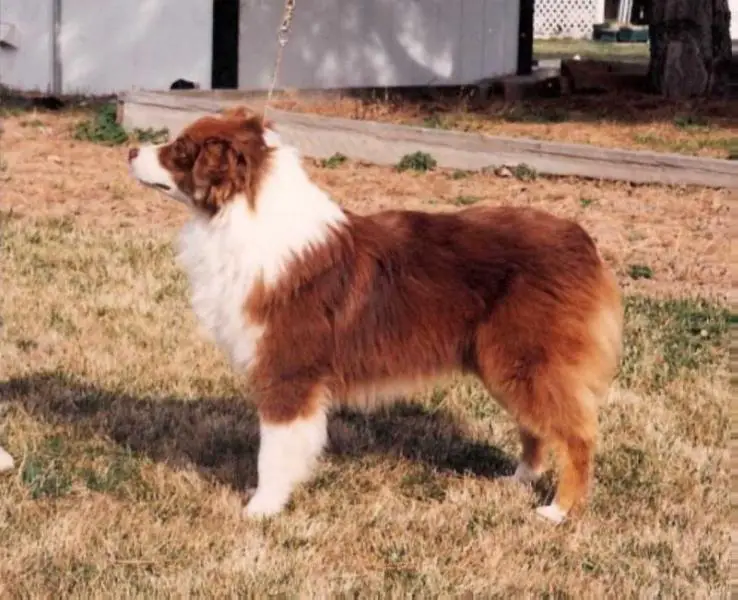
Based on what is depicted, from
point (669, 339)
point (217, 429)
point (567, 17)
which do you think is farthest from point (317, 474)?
point (567, 17)

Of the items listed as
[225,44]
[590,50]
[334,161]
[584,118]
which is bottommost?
[334,161]

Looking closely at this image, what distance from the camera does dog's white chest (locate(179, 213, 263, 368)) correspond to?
5.01 metres

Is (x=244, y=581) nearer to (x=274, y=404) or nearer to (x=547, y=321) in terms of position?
(x=274, y=404)

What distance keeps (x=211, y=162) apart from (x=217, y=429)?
5.46 ft

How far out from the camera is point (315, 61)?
16.9 metres

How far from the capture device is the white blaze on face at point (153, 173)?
198 inches

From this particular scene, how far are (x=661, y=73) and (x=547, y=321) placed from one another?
1165 centimetres

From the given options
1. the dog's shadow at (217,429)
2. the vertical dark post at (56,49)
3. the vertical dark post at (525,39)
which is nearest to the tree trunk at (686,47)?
the vertical dark post at (525,39)

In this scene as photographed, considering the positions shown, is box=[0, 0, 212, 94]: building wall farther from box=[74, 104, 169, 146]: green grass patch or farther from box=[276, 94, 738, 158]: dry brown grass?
box=[74, 104, 169, 146]: green grass patch

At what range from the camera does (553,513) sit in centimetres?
523

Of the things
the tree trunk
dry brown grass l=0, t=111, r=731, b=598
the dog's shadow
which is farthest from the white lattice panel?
the dog's shadow

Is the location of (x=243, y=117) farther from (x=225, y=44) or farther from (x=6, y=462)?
(x=225, y=44)

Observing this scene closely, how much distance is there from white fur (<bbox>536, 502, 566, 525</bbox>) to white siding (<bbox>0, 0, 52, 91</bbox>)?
11.4m

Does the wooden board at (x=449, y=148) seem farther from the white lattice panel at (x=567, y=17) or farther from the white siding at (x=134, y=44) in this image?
the white lattice panel at (x=567, y=17)
